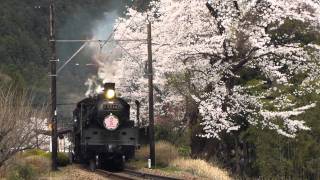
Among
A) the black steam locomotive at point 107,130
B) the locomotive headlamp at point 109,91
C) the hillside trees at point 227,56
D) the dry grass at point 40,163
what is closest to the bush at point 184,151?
the hillside trees at point 227,56

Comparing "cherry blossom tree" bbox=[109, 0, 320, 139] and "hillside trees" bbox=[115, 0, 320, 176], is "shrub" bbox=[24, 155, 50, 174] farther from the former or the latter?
"hillside trees" bbox=[115, 0, 320, 176]

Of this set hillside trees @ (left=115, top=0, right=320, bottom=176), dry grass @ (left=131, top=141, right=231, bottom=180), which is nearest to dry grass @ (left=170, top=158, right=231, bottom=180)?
dry grass @ (left=131, top=141, right=231, bottom=180)

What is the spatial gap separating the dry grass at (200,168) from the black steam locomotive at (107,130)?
8.15 feet

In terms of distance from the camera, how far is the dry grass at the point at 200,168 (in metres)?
21.0

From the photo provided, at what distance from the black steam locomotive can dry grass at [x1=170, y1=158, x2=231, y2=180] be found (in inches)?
97.9

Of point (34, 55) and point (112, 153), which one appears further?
point (34, 55)

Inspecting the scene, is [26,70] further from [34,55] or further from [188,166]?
[188,166]

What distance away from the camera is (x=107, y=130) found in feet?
75.9

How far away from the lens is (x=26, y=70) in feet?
408

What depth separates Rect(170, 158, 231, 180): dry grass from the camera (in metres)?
21.0

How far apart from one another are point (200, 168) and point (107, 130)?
174 inches

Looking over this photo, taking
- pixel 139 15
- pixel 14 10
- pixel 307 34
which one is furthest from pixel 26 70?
pixel 307 34

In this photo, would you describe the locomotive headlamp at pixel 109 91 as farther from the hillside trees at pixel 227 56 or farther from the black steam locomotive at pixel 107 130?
the hillside trees at pixel 227 56

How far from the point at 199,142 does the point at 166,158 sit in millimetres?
2332
